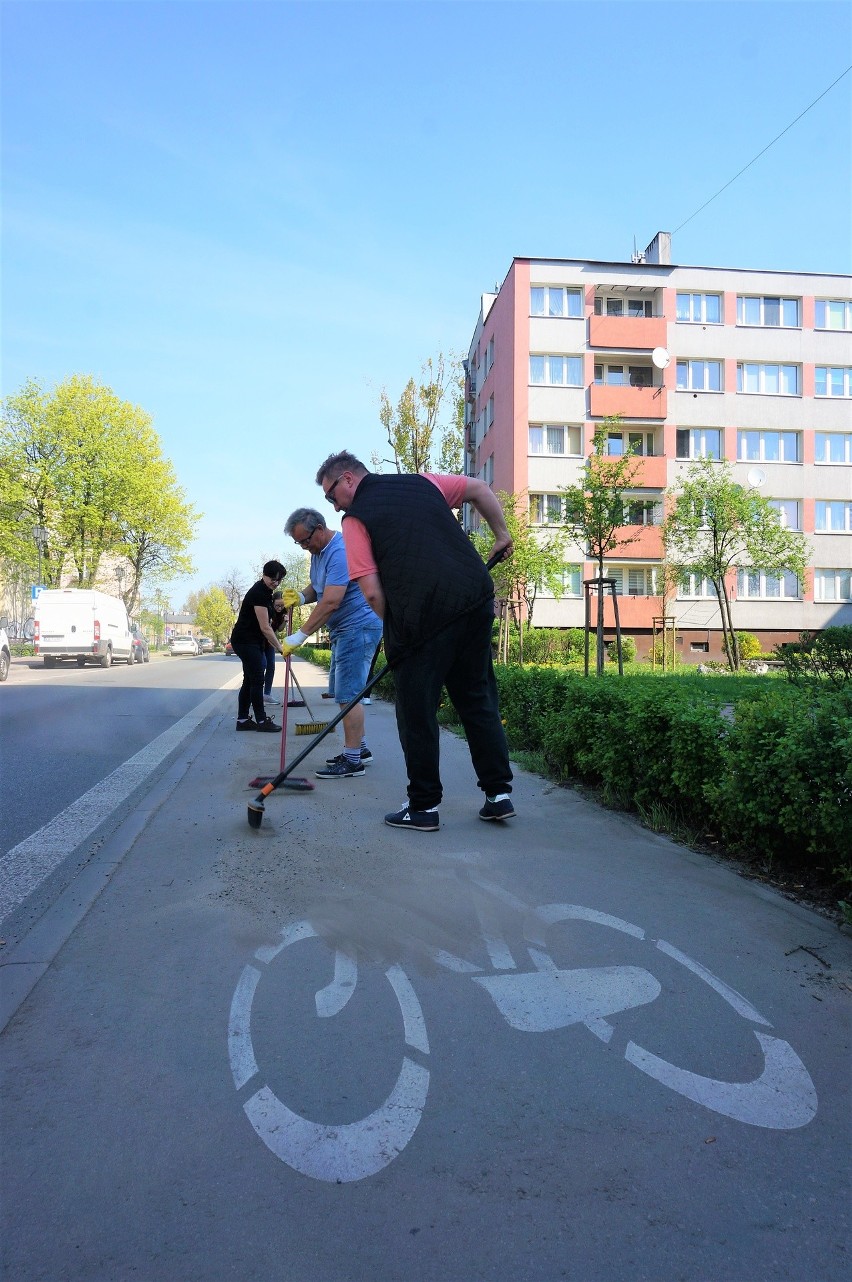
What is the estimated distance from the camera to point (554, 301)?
37406 mm

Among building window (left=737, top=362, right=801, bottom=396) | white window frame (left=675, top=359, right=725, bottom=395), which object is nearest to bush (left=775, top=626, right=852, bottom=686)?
white window frame (left=675, top=359, right=725, bottom=395)

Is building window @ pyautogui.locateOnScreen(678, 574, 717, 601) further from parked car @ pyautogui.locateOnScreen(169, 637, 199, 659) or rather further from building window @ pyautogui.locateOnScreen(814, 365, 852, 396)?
parked car @ pyautogui.locateOnScreen(169, 637, 199, 659)

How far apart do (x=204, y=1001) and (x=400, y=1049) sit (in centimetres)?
65

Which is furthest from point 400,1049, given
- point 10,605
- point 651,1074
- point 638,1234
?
point 10,605

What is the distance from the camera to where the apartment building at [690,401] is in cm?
3700

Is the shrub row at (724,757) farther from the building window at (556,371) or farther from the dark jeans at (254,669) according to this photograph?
the building window at (556,371)

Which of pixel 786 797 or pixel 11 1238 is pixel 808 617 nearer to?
pixel 786 797

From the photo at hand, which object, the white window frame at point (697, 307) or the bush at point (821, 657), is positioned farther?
the white window frame at point (697, 307)

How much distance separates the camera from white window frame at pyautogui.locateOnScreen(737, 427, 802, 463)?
38.4 metres

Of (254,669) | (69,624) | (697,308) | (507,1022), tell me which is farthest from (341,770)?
(697,308)

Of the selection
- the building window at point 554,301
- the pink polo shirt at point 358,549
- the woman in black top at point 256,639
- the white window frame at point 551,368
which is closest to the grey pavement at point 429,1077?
the pink polo shirt at point 358,549

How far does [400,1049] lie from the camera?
232 centimetres

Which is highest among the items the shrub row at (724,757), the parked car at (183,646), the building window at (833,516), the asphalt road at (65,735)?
the building window at (833,516)

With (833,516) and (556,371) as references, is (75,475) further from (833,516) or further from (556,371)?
(833,516)
